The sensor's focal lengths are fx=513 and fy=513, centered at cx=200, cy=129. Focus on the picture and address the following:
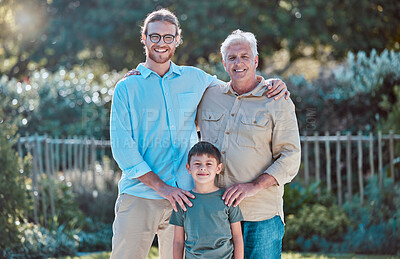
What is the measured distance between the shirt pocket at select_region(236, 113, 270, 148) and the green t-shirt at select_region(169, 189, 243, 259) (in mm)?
381

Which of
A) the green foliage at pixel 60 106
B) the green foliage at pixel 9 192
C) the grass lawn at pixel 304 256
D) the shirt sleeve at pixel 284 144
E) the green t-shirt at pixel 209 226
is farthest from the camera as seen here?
the green foliage at pixel 60 106

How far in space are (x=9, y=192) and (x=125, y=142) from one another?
320cm

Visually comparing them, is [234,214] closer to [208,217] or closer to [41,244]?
[208,217]

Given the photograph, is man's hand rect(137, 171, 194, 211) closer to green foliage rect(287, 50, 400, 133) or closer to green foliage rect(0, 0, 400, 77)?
green foliage rect(287, 50, 400, 133)

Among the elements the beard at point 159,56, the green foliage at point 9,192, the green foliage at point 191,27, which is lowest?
the green foliage at point 9,192

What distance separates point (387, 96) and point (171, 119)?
6.25m

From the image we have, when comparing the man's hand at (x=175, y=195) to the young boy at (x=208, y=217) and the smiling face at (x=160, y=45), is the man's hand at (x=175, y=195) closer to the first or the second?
the young boy at (x=208, y=217)

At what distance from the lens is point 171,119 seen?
347cm

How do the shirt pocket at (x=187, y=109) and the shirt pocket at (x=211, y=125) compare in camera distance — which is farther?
the shirt pocket at (x=187, y=109)

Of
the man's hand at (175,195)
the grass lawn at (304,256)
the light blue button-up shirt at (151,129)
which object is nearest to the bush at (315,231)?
the grass lawn at (304,256)

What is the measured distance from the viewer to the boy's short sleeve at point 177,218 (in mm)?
3258

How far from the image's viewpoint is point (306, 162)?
24.9 ft

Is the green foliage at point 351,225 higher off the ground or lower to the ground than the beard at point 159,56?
lower

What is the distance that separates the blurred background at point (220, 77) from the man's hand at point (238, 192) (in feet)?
11.6
